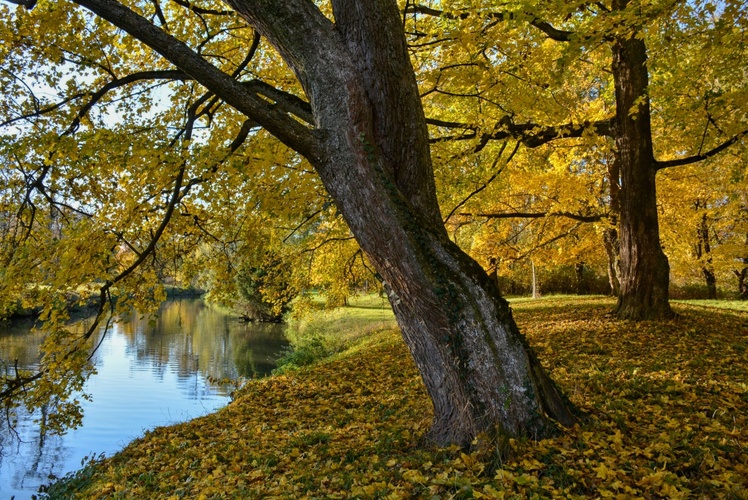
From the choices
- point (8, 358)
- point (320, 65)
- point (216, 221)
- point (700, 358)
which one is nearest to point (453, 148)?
point (216, 221)

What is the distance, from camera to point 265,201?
8148mm

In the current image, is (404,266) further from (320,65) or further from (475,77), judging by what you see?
(475,77)

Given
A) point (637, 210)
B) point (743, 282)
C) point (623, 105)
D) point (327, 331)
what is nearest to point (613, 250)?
point (637, 210)

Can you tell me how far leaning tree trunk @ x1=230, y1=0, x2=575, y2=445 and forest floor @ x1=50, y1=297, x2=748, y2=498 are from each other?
353 millimetres

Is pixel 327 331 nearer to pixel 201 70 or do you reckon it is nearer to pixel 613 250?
pixel 613 250

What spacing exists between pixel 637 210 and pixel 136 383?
14.2 meters

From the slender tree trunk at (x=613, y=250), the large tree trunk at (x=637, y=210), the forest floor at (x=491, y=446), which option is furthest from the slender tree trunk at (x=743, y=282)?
the large tree trunk at (x=637, y=210)

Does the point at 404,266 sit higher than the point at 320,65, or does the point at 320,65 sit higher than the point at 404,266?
the point at 320,65

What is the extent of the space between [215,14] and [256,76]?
1243 mm

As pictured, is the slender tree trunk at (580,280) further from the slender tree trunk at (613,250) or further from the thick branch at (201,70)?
the thick branch at (201,70)

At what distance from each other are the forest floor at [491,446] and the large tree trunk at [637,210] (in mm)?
538

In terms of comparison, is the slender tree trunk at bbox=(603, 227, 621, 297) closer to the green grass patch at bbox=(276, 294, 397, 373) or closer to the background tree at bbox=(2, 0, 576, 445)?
the green grass patch at bbox=(276, 294, 397, 373)

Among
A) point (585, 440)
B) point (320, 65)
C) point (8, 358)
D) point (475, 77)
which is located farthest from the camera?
point (8, 358)

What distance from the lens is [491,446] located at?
362 cm
